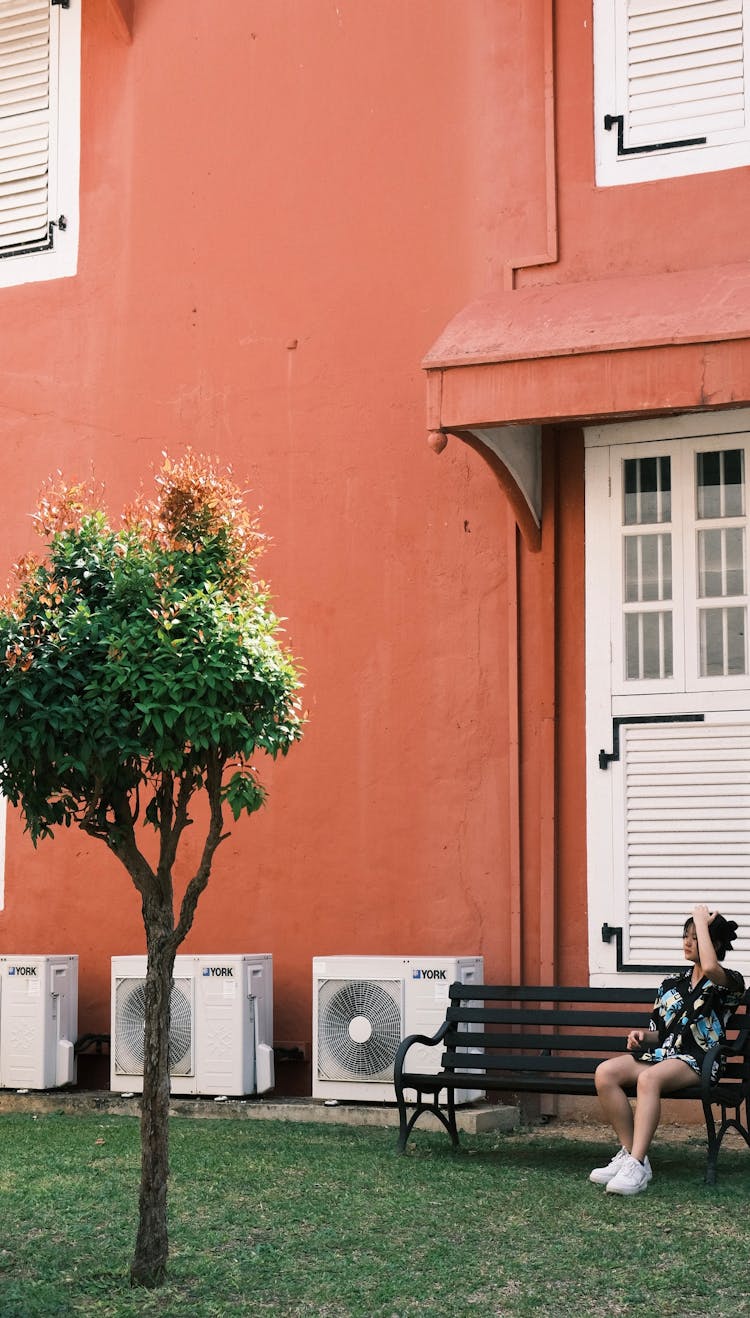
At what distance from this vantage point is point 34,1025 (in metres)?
9.28

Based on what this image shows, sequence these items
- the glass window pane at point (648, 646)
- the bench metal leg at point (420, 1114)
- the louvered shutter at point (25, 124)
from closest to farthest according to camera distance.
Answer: the bench metal leg at point (420, 1114) → the glass window pane at point (648, 646) → the louvered shutter at point (25, 124)

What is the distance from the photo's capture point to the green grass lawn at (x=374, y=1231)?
5.03 meters

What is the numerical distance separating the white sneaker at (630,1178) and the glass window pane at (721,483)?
3470mm

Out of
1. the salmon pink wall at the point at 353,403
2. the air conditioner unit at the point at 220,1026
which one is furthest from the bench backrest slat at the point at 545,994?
the air conditioner unit at the point at 220,1026

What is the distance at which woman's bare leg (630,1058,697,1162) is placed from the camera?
6.55 meters

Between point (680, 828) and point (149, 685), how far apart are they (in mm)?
4003

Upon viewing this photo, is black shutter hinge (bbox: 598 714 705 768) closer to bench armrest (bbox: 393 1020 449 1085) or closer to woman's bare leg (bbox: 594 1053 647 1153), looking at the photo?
bench armrest (bbox: 393 1020 449 1085)

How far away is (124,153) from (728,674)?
530cm

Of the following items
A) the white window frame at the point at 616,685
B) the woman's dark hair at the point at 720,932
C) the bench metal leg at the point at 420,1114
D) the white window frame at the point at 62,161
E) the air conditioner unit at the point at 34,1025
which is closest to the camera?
the woman's dark hair at the point at 720,932

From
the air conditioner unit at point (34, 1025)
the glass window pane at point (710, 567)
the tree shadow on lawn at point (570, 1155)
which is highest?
the glass window pane at point (710, 567)

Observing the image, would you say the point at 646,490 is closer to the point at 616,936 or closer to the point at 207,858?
the point at 616,936

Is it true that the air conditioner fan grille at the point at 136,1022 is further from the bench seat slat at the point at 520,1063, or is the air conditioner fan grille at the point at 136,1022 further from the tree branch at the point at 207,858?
the tree branch at the point at 207,858

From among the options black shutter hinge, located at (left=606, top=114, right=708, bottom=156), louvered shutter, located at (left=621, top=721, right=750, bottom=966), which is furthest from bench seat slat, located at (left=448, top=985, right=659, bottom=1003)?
black shutter hinge, located at (left=606, top=114, right=708, bottom=156)

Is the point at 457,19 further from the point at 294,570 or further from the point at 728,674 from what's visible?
the point at 728,674
